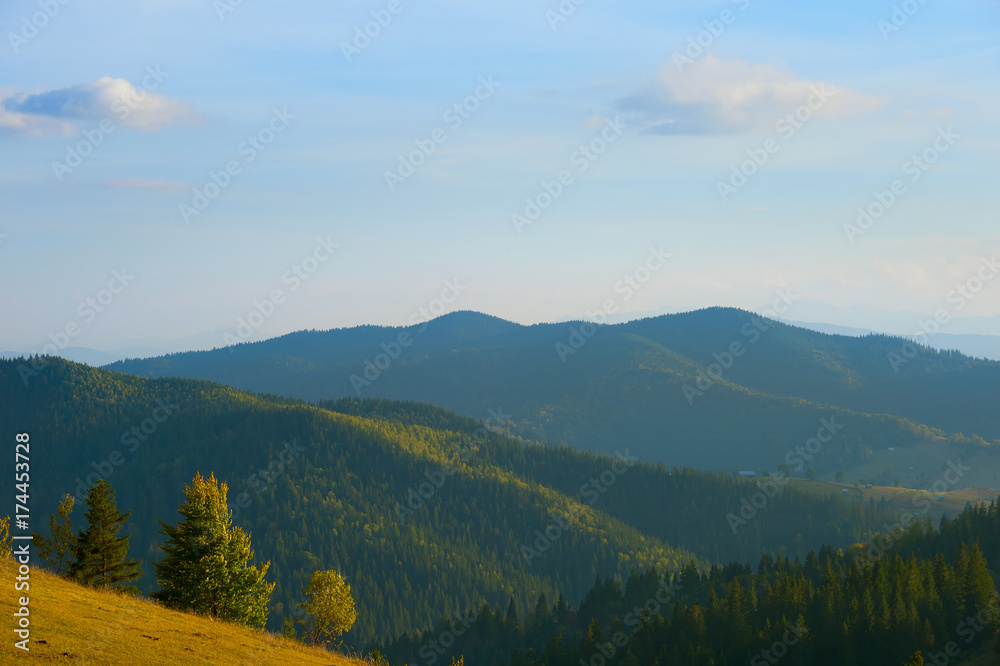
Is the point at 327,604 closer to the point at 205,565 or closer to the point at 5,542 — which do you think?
the point at 205,565

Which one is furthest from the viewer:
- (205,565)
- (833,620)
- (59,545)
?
(833,620)

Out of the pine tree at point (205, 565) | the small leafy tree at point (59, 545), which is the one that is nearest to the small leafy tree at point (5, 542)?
the small leafy tree at point (59, 545)

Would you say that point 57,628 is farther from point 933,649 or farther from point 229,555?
point 933,649

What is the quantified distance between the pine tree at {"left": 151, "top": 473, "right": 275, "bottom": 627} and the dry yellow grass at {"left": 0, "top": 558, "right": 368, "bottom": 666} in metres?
5.17

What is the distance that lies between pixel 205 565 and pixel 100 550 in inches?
364

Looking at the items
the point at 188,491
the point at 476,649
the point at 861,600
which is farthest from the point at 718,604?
the point at 188,491

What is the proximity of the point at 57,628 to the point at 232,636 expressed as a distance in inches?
488

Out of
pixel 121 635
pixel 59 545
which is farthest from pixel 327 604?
pixel 121 635

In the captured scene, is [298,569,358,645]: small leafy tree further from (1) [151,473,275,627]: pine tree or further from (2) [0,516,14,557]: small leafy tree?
(2) [0,516,14,557]: small leafy tree

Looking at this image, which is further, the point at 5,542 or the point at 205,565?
the point at 205,565

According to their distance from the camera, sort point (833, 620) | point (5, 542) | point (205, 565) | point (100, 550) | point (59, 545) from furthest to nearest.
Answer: point (833, 620)
point (100, 550)
point (59, 545)
point (205, 565)
point (5, 542)

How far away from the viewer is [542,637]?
165m

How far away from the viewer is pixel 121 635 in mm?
44094

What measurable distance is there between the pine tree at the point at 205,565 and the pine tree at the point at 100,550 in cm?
422
